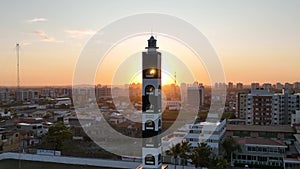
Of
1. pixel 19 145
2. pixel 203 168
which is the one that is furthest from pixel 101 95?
pixel 203 168

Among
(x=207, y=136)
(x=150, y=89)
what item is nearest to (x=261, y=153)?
(x=207, y=136)

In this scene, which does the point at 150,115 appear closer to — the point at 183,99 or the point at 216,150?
the point at 216,150

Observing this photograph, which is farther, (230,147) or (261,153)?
(261,153)

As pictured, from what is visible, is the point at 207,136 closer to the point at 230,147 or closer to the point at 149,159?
the point at 230,147

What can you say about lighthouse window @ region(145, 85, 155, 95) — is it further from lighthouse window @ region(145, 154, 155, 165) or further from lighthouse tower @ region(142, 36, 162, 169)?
lighthouse window @ region(145, 154, 155, 165)

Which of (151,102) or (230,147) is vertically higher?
(151,102)

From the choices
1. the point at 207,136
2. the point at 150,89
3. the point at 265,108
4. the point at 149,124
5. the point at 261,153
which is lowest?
the point at 261,153

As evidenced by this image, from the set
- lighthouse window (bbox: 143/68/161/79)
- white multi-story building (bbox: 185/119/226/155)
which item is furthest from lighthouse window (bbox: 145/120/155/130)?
white multi-story building (bbox: 185/119/226/155)
